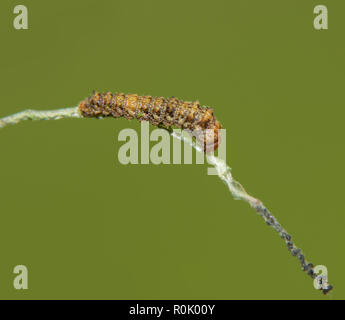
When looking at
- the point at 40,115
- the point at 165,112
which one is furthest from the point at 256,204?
the point at 40,115

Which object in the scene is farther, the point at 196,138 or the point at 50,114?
the point at 50,114

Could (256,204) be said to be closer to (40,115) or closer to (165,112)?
(165,112)

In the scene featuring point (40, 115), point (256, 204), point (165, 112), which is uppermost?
point (40, 115)

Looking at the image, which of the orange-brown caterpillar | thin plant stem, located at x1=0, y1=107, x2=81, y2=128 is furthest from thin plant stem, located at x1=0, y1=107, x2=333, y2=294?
thin plant stem, located at x1=0, y1=107, x2=81, y2=128

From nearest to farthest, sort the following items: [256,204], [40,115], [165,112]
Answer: [256,204] → [165,112] → [40,115]

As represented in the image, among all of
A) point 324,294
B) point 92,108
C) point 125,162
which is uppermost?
point 92,108

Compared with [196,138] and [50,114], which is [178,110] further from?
[50,114]

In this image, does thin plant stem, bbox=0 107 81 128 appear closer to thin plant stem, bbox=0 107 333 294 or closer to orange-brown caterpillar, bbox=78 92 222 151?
orange-brown caterpillar, bbox=78 92 222 151

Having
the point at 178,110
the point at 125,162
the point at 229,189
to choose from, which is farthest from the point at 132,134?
the point at 229,189
